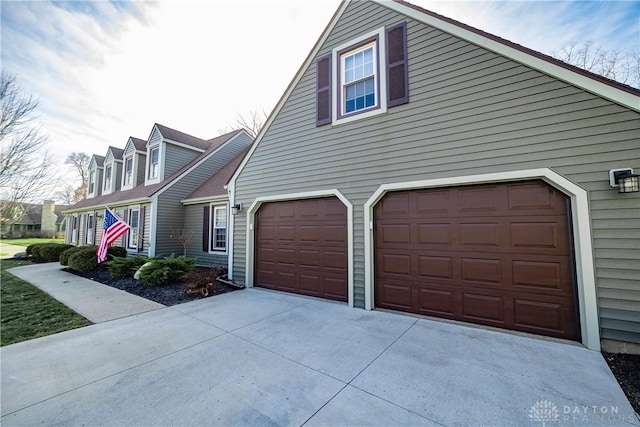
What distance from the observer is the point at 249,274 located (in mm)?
6887

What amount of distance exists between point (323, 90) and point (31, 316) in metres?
7.52

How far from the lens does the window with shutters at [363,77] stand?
4.95 meters

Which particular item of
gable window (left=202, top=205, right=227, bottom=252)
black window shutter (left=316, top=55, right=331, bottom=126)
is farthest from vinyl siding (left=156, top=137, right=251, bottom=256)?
black window shutter (left=316, top=55, right=331, bottom=126)

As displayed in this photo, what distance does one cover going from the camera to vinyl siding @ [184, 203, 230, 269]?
369 inches

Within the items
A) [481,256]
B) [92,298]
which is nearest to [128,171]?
[92,298]

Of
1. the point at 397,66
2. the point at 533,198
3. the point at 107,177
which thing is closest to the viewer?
the point at 533,198

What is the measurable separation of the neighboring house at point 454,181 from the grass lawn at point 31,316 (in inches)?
156

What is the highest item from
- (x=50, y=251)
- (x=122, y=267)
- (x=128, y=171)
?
(x=128, y=171)

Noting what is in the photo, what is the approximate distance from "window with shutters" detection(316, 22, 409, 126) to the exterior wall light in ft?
10.4

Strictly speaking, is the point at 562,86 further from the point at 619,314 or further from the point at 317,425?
the point at 317,425

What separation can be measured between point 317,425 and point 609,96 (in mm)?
5276

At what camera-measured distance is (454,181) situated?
4230 millimetres

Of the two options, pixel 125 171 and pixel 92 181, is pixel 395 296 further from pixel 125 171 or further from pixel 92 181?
pixel 92 181

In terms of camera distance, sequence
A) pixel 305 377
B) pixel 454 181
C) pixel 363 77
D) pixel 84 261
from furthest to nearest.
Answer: pixel 84 261 < pixel 363 77 < pixel 454 181 < pixel 305 377
